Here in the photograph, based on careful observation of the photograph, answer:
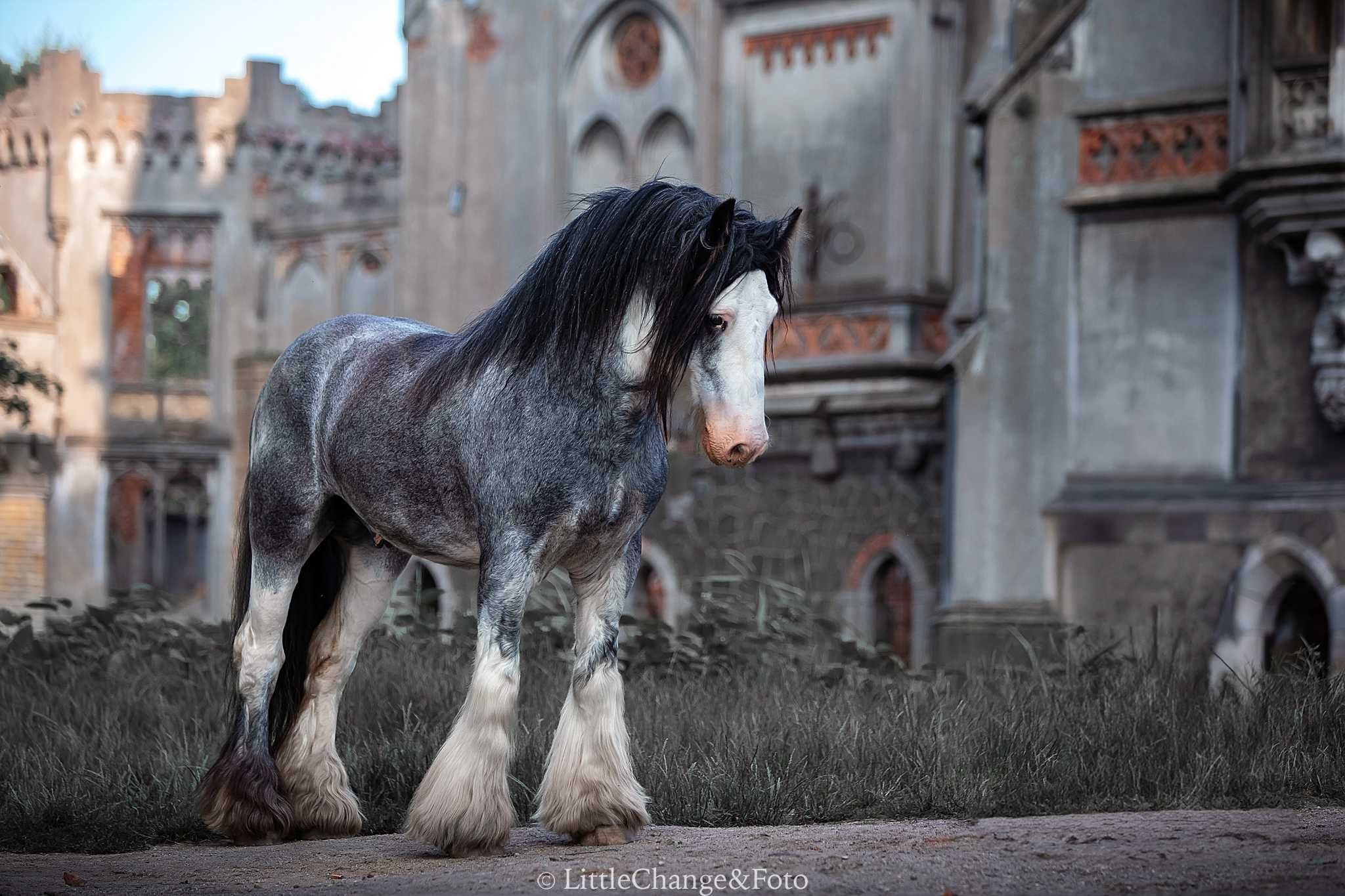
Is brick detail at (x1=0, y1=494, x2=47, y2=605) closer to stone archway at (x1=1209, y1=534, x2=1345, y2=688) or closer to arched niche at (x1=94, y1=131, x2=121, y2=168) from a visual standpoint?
arched niche at (x1=94, y1=131, x2=121, y2=168)

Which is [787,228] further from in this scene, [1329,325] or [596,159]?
[596,159]

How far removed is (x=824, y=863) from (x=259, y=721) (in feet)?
7.56

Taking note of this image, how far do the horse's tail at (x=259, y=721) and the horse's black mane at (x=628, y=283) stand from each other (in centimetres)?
109

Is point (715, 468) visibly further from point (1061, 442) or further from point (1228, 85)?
point (1228, 85)

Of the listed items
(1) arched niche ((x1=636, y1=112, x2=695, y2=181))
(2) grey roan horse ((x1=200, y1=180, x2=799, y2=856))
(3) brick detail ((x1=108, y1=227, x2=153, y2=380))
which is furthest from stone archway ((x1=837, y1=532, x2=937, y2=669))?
(3) brick detail ((x1=108, y1=227, x2=153, y2=380))

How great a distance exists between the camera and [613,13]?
2505 centimetres

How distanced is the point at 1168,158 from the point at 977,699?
313 inches

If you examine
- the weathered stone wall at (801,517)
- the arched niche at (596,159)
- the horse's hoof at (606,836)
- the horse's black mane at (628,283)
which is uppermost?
the arched niche at (596,159)

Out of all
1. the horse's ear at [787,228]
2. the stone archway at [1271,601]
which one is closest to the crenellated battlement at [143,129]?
the stone archway at [1271,601]

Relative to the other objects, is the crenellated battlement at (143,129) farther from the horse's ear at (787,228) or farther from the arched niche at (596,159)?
the horse's ear at (787,228)

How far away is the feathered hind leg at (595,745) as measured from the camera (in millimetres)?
6070

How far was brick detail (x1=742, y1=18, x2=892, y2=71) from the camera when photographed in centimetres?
2222

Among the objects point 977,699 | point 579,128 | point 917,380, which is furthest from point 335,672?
point 579,128

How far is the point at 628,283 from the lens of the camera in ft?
19.8
